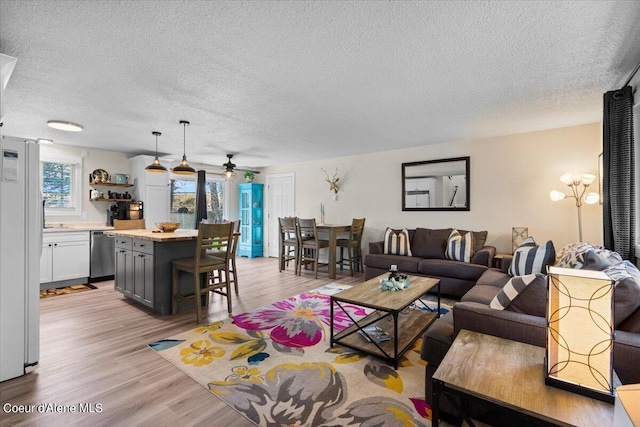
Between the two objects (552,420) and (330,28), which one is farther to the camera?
(330,28)

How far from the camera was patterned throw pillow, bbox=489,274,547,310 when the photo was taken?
5.40 feet

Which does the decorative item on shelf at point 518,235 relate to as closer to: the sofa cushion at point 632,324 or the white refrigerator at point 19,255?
the sofa cushion at point 632,324

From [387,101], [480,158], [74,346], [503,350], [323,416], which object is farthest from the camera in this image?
[480,158]

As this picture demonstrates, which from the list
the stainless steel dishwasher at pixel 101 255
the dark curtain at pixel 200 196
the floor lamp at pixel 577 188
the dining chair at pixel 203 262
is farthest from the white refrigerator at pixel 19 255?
the floor lamp at pixel 577 188

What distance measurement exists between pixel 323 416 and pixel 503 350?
1074 millimetres

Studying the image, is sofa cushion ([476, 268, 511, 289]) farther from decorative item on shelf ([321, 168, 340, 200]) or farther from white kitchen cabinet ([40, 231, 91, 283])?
white kitchen cabinet ([40, 231, 91, 283])

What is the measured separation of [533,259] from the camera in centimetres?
301

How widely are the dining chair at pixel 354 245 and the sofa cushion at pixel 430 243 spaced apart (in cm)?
106

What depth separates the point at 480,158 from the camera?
466 cm

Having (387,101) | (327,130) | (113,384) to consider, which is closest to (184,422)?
(113,384)

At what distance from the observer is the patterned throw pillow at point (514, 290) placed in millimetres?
1646

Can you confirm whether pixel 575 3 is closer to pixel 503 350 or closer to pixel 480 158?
pixel 503 350

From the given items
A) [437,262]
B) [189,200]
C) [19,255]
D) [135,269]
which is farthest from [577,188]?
[189,200]

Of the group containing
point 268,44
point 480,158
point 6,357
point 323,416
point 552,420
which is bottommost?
point 323,416
